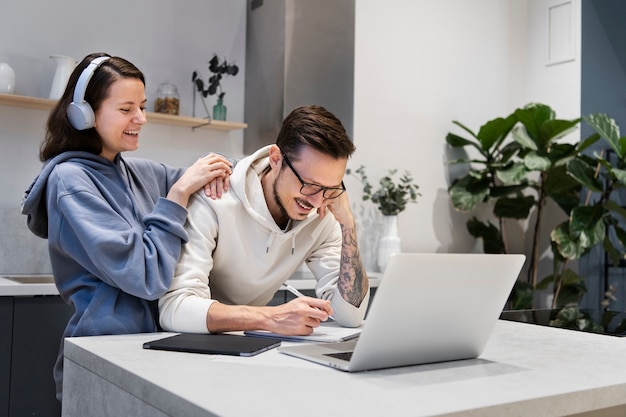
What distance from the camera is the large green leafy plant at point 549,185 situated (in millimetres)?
4137

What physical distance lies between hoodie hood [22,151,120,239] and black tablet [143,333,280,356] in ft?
1.69

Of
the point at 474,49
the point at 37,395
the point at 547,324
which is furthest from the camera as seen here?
the point at 474,49

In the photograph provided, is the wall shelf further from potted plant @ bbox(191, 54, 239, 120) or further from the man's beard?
the man's beard

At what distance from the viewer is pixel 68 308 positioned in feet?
9.66

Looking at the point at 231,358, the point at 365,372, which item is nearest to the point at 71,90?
the point at 231,358

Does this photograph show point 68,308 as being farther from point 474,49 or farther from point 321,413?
point 474,49

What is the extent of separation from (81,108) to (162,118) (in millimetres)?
2020

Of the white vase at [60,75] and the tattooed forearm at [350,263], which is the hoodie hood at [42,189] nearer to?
the tattooed forearm at [350,263]

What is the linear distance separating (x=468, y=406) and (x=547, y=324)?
3.55ft

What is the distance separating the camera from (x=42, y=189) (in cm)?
171

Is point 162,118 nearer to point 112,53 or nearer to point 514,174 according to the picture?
point 112,53

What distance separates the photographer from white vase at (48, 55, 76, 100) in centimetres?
340

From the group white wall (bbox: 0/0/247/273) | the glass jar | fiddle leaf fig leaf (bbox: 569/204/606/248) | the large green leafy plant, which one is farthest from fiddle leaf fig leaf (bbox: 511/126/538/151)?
the glass jar

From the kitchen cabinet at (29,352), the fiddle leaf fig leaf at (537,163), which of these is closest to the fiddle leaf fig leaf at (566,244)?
the fiddle leaf fig leaf at (537,163)
